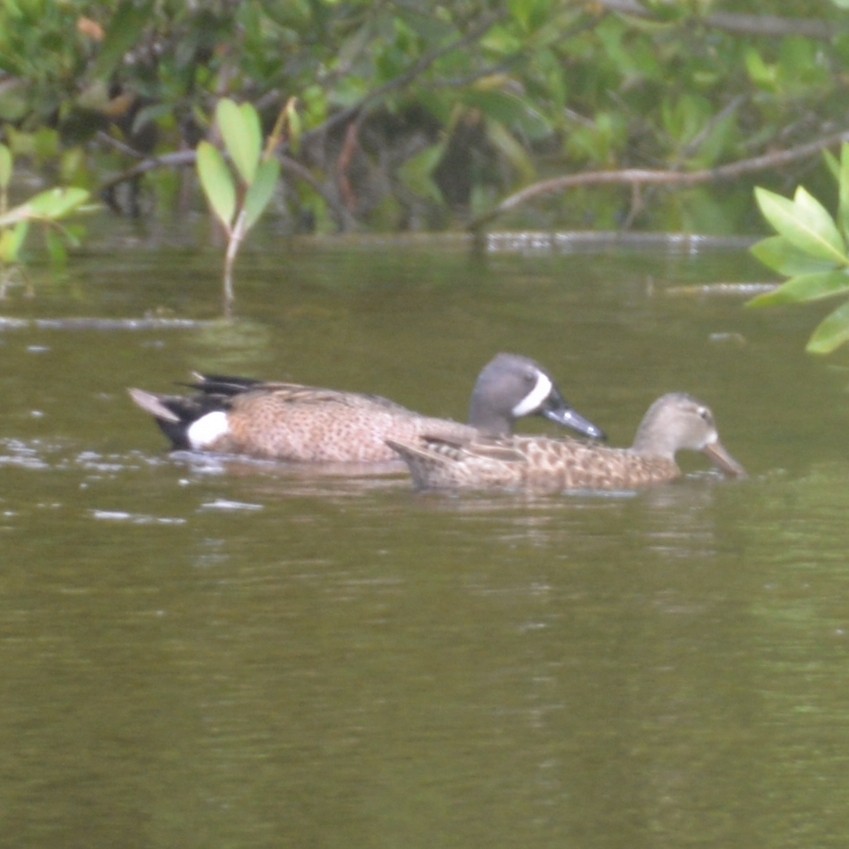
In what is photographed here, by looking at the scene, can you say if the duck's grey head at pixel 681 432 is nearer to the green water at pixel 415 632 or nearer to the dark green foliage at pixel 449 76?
the green water at pixel 415 632

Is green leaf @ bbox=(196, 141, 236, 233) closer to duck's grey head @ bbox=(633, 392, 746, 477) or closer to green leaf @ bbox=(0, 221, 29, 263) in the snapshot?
green leaf @ bbox=(0, 221, 29, 263)

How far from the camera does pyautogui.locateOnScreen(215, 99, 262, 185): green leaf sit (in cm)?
1154

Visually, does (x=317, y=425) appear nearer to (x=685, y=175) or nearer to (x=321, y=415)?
(x=321, y=415)

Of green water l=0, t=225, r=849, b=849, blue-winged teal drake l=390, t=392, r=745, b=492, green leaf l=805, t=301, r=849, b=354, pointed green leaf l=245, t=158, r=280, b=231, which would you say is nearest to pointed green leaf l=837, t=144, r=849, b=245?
green leaf l=805, t=301, r=849, b=354

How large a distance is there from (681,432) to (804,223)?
225 centimetres

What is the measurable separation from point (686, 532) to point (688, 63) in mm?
4954

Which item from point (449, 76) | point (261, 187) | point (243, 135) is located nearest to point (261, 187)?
point (261, 187)

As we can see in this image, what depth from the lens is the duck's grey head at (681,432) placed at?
892cm

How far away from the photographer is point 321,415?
9.24m

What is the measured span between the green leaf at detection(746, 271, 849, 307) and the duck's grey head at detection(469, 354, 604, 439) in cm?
253

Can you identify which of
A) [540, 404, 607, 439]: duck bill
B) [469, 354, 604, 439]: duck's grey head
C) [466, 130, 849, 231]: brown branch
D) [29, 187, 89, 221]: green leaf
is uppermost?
[466, 130, 849, 231]: brown branch

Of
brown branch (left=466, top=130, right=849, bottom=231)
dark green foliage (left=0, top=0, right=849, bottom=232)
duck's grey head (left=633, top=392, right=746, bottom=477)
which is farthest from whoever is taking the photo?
brown branch (left=466, top=130, right=849, bottom=231)

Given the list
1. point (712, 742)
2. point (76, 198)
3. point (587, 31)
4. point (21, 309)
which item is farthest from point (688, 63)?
point (712, 742)

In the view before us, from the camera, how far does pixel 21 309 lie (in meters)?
12.4
